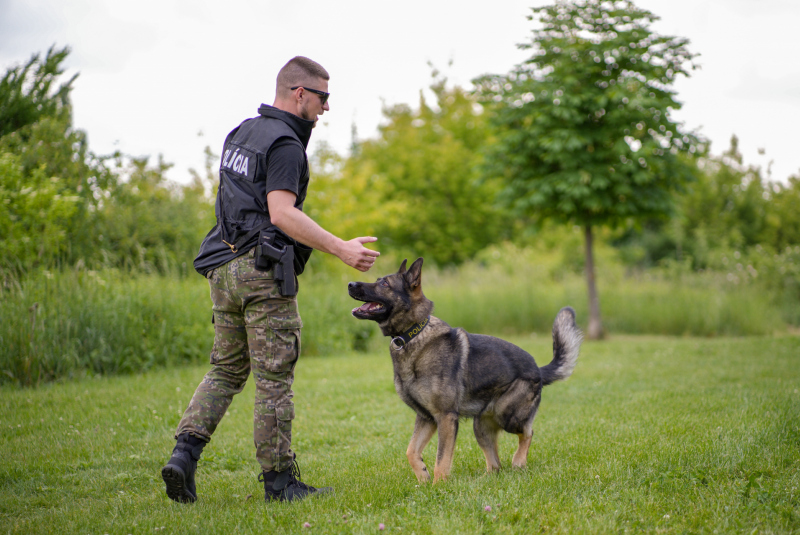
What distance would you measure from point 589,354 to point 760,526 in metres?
7.53

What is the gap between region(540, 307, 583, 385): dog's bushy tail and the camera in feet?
15.0

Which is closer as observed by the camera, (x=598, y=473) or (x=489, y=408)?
(x=598, y=473)

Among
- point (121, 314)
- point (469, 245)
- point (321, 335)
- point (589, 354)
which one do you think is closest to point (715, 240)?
point (469, 245)

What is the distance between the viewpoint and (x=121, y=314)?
8.34 metres

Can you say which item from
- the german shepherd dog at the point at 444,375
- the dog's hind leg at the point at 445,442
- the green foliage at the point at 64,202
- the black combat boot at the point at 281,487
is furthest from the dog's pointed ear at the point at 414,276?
the green foliage at the point at 64,202

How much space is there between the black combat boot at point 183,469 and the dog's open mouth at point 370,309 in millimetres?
1269

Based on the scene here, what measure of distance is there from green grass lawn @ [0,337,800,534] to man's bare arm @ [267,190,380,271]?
4.80 feet

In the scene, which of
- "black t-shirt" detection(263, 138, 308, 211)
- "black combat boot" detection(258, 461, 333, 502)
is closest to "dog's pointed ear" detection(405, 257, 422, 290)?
"black t-shirt" detection(263, 138, 308, 211)

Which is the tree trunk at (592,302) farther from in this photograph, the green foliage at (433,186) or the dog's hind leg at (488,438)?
the green foliage at (433,186)

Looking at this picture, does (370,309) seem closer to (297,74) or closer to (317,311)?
(297,74)

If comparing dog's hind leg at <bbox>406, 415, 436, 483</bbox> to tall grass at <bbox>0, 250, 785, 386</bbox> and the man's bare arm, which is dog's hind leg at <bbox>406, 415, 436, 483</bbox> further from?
tall grass at <bbox>0, 250, 785, 386</bbox>

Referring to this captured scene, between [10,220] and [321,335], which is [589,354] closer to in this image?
[321,335]

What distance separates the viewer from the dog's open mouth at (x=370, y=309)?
386cm

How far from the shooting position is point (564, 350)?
4.62 m
